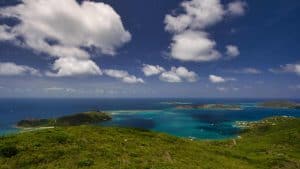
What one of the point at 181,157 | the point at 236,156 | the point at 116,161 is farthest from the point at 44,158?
the point at 236,156

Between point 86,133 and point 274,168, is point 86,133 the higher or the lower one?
the higher one

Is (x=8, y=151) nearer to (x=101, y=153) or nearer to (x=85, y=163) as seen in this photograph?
(x=85, y=163)

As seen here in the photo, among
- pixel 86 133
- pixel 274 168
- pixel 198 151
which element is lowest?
pixel 274 168

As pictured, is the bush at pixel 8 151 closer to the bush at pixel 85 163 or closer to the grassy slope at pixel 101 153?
the grassy slope at pixel 101 153

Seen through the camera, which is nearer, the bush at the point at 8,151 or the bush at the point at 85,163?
the bush at the point at 85,163

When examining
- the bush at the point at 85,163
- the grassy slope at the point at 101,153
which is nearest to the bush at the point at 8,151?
the grassy slope at the point at 101,153

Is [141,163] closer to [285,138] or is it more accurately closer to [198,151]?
[198,151]

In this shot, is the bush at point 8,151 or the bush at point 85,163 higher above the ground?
the bush at point 8,151

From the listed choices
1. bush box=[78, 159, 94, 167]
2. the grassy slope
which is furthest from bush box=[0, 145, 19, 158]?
bush box=[78, 159, 94, 167]

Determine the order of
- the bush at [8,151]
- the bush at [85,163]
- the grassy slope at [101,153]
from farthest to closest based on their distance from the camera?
1. the bush at [8,151]
2. the grassy slope at [101,153]
3. the bush at [85,163]

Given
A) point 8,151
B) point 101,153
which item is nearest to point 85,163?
point 101,153

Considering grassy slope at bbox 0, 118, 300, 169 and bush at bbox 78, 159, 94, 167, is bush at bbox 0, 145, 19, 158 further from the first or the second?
bush at bbox 78, 159, 94, 167
